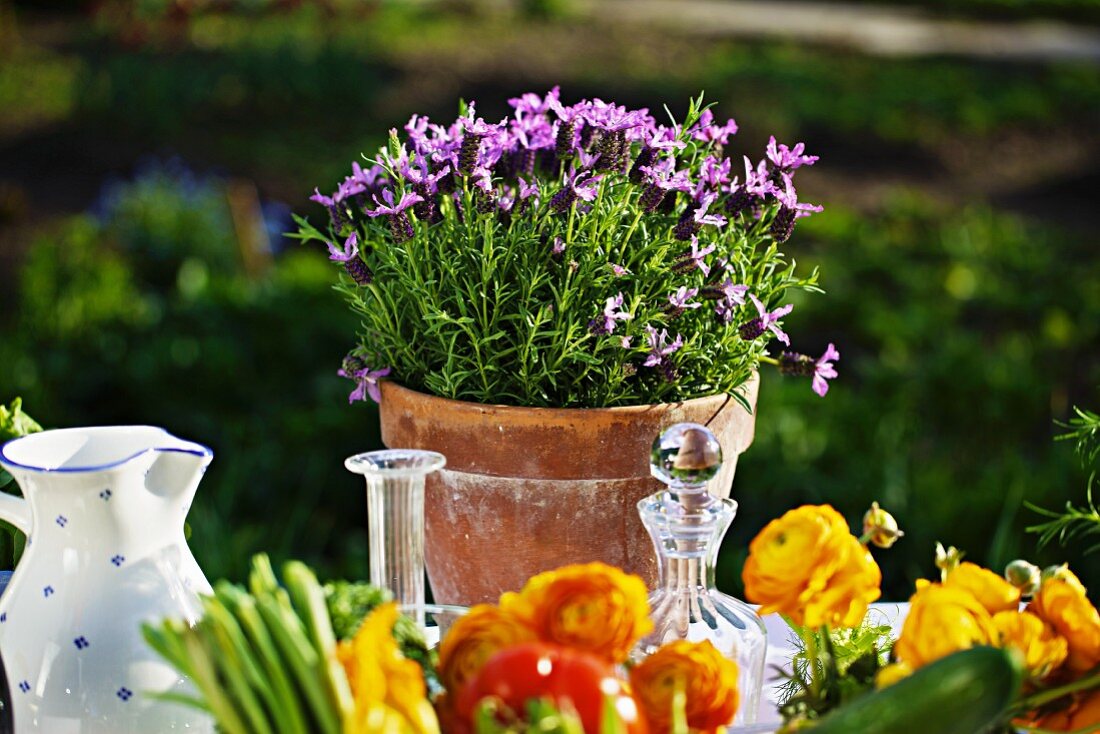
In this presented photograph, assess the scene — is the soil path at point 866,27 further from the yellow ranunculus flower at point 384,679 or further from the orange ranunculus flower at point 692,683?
the yellow ranunculus flower at point 384,679

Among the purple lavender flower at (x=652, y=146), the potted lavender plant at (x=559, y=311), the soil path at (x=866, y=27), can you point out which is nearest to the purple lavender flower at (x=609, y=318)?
the potted lavender plant at (x=559, y=311)

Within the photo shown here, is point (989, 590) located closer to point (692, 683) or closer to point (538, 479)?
point (692, 683)

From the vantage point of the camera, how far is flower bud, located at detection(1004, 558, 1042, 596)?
1.00 metres

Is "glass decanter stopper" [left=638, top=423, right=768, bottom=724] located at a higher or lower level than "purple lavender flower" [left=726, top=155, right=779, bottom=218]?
lower

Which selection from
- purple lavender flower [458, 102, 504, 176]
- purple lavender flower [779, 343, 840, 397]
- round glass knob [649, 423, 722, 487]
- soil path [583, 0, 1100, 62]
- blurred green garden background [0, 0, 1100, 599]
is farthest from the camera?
soil path [583, 0, 1100, 62]

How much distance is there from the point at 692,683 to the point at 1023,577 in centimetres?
28

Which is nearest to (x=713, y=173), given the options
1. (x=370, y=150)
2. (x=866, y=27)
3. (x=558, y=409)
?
(x=558, y=409)

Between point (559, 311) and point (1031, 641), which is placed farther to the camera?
point (559, 311)

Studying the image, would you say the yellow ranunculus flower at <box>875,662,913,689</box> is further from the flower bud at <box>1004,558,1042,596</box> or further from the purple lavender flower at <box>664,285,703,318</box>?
the purple lavender flower at <box>664,285,703,318</box>

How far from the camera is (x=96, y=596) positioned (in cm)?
100

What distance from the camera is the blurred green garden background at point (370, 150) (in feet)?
9.93

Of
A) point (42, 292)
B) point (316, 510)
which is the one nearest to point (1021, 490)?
point (316, 510)

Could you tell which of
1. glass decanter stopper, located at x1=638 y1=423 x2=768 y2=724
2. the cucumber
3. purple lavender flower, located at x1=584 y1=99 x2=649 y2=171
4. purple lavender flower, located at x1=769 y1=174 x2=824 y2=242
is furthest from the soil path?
the cucumber

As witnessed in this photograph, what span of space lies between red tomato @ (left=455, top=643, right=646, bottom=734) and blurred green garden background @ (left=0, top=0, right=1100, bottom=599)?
138cm
